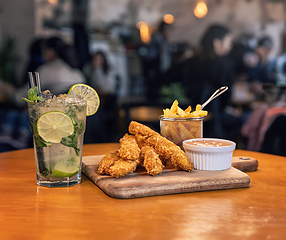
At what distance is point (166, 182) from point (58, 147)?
38 centimetres

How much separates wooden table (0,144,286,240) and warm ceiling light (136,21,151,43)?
5.30 metres

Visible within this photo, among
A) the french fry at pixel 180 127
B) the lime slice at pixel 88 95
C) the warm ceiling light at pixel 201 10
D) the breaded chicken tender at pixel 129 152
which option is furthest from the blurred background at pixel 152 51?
the breaded chicken tender at pixel 129 152

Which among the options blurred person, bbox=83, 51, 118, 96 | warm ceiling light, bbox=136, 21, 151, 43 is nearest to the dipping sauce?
blurred person, bbox=83, 51, 118, 96

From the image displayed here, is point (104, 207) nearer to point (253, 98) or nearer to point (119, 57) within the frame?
point (119, 57)

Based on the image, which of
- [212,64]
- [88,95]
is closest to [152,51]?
[212,64]

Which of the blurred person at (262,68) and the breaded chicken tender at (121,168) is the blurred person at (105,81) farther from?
the breaded chicken tender at (121,168)

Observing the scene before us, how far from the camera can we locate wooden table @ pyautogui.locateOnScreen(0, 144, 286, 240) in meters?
0.71

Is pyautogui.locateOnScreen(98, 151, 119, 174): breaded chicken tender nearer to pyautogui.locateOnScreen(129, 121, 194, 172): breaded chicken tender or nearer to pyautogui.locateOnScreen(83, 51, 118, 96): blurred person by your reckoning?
pyautogui.locateOnScreen(129, 121, 194, 172): breaded chicken tender

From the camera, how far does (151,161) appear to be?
109cm

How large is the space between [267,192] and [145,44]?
539 centimetres

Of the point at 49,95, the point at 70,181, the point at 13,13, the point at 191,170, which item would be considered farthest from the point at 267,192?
the point at 13,13

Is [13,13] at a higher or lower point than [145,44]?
higher

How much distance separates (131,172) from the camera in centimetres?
109

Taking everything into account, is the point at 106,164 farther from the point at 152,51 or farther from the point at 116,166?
the point at 152,51
